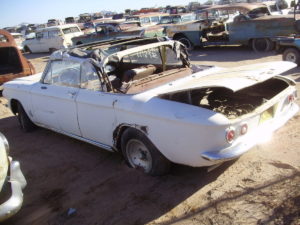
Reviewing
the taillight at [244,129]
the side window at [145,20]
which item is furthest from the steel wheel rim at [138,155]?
the side window at [145,20]

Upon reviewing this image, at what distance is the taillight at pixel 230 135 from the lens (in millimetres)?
3166

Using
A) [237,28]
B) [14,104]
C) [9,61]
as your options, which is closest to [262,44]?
[237,28]

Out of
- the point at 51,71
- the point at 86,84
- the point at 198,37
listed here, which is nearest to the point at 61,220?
the point at 86,84

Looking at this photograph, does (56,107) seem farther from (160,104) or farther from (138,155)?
(160,104)

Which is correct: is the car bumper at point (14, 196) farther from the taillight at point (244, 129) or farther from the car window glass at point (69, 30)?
the car window glass at point (69, 30)

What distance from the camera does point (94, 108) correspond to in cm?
420

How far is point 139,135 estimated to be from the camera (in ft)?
12.3

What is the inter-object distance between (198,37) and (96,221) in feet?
39.3

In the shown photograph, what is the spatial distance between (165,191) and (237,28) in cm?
1050

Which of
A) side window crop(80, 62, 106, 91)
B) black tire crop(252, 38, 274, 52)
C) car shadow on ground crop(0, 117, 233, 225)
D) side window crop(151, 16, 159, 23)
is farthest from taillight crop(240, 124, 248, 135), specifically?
side window crop(151, 16, 159, 23)

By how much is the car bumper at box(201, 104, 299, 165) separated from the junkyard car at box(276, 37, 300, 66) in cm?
571

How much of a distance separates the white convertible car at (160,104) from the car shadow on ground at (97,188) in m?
0.26

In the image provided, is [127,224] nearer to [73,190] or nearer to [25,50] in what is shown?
[73,190]

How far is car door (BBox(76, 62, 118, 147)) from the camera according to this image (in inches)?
159
